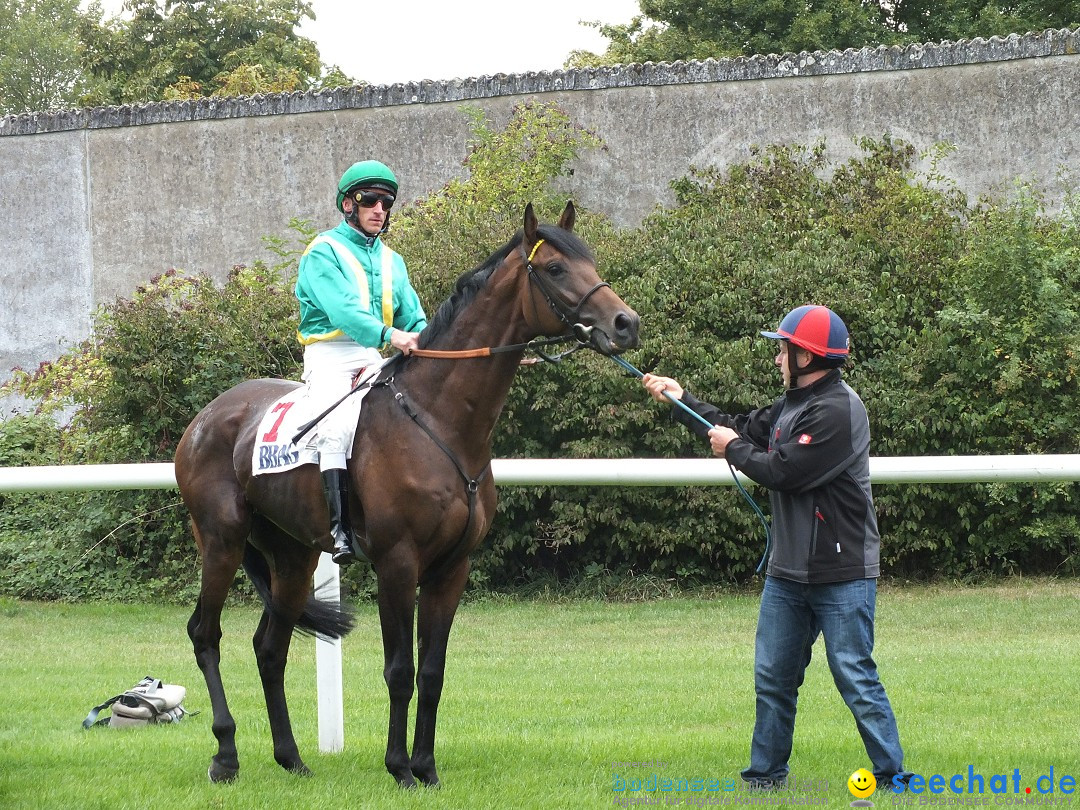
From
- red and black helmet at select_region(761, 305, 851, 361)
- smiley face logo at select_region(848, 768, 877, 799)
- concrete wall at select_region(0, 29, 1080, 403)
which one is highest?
concrete wall at select_region(0, 29, 1080, 403)

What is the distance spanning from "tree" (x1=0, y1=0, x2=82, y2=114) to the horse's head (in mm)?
41845

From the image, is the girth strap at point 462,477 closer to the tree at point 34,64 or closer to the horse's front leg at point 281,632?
the horse's front leg at point 281,632

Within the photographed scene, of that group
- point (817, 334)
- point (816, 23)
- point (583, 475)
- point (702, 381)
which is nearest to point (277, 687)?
point (583, 475)

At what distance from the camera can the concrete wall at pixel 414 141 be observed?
1491 cm

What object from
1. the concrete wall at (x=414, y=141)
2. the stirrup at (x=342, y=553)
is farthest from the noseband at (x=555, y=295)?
the concrete wall at (x=414, y=141)

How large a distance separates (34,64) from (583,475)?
4412 cm

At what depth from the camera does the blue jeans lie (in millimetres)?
4383

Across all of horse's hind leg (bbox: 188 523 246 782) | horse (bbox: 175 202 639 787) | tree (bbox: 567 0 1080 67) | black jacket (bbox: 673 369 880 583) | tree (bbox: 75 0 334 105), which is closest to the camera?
black jacket (bbox: 673 369 880 583)

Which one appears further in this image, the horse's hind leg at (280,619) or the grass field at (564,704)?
the horse's hind leg at (280,619)

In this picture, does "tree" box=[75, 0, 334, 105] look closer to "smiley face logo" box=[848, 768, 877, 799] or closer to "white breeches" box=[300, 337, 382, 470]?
"white breeches" box=[300, 337, 382, 470]

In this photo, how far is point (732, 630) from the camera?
9.88m

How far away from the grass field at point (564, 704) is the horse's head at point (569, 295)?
5.62 feet

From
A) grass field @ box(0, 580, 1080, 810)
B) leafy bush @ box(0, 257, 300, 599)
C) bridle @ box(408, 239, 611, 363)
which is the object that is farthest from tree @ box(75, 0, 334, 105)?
bridle @ box(408, 239, 611, 363)

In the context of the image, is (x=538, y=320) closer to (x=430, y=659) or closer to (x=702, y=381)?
(x=430, y=659)
